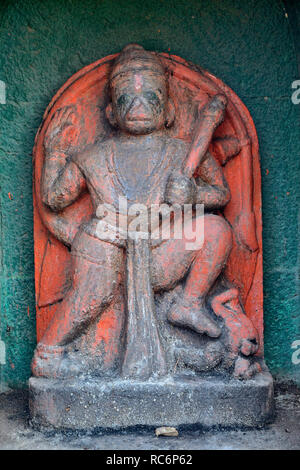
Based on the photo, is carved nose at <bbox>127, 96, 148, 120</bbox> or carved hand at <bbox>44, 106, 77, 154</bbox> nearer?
carved nose at <bbox>127, 96, 148, 120</bbox>

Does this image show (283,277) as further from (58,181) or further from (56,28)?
(56,28)

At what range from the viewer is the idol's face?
10.8ft

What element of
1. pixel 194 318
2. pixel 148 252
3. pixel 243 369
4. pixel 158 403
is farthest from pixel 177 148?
pixel 158 403

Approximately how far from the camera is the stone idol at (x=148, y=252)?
3145 mm

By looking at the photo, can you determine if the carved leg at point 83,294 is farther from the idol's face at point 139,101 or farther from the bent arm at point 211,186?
the idol's face at point 139,101

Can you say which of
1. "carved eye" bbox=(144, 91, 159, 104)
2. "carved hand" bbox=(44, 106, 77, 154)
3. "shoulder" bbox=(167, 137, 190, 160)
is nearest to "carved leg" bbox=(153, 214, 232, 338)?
"shoulder" bbox=(167, 137, 190, 160)

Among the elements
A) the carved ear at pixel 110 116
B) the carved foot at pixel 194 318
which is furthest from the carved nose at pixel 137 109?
the carved foot at pixel 194 318

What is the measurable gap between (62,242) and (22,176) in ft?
1.72

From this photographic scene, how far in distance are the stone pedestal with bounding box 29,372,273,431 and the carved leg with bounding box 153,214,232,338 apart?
1.02ft

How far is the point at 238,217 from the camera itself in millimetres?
3482

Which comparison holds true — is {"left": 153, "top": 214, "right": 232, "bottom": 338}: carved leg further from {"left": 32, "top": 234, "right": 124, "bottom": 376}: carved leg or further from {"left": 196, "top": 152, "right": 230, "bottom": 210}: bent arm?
{"left": 32, "top": 234, "right": 124, "bottom": 376}: carved leg

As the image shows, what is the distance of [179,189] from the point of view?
10.6ft

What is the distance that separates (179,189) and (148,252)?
0.35m

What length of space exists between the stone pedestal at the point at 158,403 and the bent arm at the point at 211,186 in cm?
88
